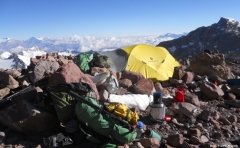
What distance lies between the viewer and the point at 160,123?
7273 millimetres

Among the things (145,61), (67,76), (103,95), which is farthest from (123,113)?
(145,61)

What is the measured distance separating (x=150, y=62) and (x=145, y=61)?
27 centimetres

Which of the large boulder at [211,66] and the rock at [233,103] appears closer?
the rock at [233,103]

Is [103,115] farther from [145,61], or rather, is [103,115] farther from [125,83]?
[145,61]

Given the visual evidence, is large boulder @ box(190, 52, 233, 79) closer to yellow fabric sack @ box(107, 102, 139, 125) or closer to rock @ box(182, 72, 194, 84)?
rock @ box(182, 72, 194, 84)

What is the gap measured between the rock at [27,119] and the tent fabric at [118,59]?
6.30 meters

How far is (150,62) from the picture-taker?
1317 centimetres

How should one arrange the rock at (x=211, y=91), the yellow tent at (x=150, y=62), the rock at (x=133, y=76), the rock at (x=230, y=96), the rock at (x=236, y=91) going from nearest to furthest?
the rock at (x=211, y=91) → the rock at (x=230, y=96) → the rock at (x=236, y=91) → the rock at (x=133, y=76) → the yellow tent at (x=150, y=62)

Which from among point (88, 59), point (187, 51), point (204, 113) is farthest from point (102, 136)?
point (187, 51)

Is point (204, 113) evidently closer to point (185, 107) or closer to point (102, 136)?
point (185, 107)

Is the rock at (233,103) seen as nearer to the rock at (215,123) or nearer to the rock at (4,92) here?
the rock at (215,123)

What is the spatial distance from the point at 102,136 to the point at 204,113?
11.0 ft

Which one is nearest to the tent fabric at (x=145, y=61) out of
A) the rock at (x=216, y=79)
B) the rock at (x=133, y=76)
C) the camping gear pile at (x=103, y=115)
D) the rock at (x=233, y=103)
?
the rock at (x=133, y=76)

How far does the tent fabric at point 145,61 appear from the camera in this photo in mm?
12211
